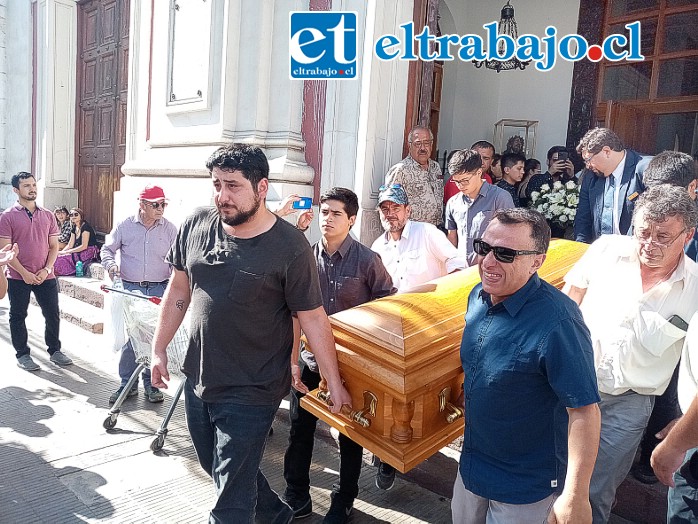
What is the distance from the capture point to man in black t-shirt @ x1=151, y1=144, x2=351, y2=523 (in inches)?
87.1

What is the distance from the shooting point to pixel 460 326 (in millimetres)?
2262

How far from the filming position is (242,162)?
86.8 inches

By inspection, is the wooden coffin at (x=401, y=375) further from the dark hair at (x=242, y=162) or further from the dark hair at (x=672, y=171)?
the dark hair at (x=672, y=171)

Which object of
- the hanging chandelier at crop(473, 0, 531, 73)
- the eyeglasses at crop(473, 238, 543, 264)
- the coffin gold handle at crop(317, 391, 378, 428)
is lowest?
the coffin gold handle at crop(317, 391, 378, 428)

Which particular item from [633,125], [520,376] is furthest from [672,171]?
[633,125]

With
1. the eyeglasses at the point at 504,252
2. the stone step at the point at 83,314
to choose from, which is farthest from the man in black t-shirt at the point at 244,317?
the stone step at the point at 83,314

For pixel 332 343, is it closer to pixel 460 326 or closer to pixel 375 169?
pixel 460 326

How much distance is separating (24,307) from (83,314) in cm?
135

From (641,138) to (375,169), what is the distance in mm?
3129

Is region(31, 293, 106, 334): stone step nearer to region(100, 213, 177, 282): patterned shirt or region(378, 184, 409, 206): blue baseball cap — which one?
region(100, 213, 177, 282): patterned shirt

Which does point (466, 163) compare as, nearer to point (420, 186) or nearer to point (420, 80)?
point (420, 186)

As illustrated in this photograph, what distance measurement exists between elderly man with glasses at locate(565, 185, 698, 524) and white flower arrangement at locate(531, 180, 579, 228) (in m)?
2.29

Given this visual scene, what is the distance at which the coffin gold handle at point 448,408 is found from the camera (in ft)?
7.09

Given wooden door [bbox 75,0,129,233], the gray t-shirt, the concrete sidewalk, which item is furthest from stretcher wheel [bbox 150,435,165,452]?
wooden door [bbox 75,0,129,233]
